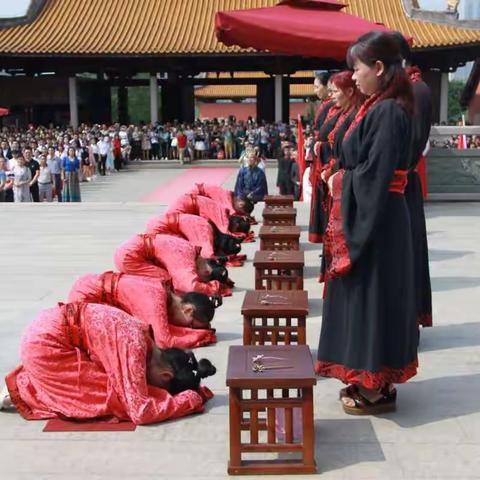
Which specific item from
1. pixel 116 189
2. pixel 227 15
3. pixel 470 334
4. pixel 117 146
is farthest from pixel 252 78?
pixel 470 334

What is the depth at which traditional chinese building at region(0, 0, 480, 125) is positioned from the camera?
21.4 metres

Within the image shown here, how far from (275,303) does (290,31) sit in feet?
15.4

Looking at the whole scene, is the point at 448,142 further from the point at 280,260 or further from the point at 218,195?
the point at 280,260

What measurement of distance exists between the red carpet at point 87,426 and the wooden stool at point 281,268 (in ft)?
5.41

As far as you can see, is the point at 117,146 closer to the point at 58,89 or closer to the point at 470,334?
the point at 58,89

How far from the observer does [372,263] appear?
10.2ft

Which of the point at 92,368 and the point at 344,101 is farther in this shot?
the point at 344,101

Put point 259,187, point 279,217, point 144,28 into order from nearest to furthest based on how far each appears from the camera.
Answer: point 279,217 < point 259,187 < point 144,28

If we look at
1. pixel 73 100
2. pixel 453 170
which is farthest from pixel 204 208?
pixel 73 100

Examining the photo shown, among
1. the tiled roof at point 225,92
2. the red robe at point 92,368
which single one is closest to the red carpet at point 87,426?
the red robe at point 92,368

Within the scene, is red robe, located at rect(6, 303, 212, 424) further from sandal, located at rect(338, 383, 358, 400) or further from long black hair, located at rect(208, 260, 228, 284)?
long black hair, located at rect(208, 260, 228, 284)

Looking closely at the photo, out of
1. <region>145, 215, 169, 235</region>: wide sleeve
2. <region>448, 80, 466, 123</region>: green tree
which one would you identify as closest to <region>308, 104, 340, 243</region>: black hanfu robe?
<region>145, 215, 169, 235</region>: wide sleeve

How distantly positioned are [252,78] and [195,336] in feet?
73.7

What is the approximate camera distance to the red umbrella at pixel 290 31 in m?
7.72
